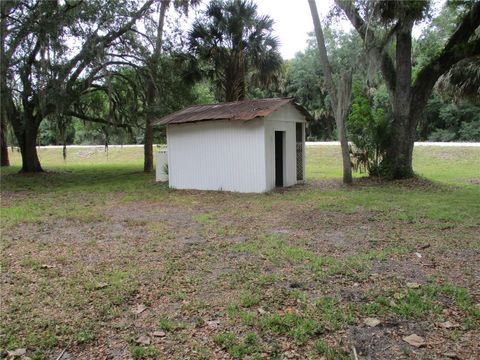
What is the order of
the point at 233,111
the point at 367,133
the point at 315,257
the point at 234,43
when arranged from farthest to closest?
the point at 234,43 → the point at 367,133 → the point at 233,111 → the point at 315,257

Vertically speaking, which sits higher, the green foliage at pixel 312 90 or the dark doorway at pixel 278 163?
the green foliage at pixel 312 90

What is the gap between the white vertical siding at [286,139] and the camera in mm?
11156

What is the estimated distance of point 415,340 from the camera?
300 centimetres

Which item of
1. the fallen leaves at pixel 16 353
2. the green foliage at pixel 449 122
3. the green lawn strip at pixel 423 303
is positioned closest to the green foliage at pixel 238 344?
the green lawn strip at pixel 423 303

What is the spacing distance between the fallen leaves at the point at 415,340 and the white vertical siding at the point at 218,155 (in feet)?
26.4

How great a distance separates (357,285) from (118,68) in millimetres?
13755

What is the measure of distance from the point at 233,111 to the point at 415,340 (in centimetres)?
910

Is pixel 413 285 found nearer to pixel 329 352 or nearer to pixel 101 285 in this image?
pixel 329 352

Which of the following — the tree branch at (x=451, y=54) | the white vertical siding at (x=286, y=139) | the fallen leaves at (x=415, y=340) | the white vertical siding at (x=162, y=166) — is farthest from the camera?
the white vertical siding at (x=162, y=166)

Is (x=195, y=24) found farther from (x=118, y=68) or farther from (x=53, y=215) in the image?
(x=53, y=215)

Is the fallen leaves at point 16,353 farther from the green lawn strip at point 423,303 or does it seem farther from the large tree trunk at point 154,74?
the large tree trunk at point 154,74

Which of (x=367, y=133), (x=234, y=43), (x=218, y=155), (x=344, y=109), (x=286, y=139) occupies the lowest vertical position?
(x=218, y=155)

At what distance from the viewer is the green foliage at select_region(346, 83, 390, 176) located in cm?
1265

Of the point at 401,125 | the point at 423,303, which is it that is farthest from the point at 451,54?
the point at 423,303
